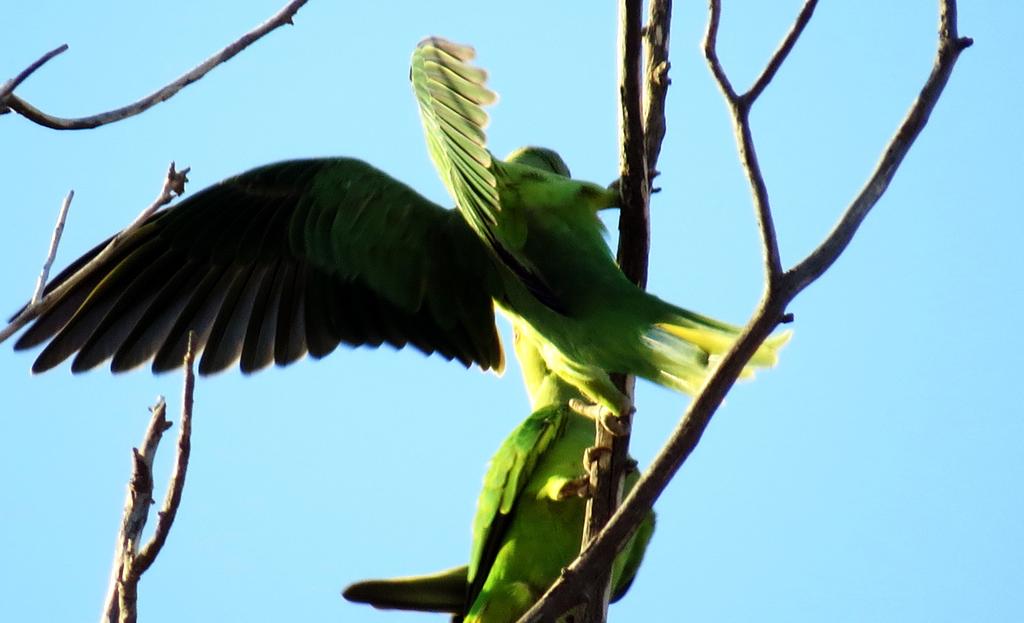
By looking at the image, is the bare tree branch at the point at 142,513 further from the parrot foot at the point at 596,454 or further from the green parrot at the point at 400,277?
the parrot foot at the point at 596,454

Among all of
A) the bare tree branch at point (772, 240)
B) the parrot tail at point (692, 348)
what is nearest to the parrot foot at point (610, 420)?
the parrot tail at point (692, 348)

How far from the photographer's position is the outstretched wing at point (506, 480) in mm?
3857

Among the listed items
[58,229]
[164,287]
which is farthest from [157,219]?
[58,229]

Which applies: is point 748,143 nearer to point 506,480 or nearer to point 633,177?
point 633,177

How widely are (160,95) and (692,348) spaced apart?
136 centimetres

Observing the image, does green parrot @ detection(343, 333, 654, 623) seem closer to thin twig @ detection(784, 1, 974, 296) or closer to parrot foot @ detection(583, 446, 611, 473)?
parrot foot @ detection(583, 446, 611, 473)

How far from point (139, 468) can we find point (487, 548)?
70.0 inches

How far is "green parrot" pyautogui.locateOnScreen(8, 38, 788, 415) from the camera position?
3.04 m

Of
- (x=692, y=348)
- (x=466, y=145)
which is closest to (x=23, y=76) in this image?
(x=466, y=145)

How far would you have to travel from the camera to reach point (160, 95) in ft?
7.41

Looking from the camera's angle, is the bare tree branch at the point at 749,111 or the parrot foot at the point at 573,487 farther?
the parrot foot at the point at 573,487

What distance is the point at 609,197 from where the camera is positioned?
3363 millimetres

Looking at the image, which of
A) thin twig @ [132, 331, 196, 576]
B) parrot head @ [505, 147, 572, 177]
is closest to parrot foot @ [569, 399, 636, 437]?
parrot head @ [505, 147, 572, 177]

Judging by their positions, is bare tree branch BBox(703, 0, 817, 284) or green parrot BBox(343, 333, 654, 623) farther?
green parrot BBox(343, 333, 654, 623)
